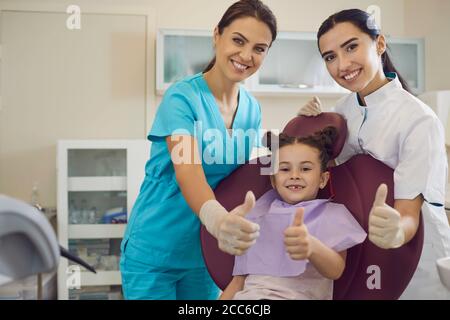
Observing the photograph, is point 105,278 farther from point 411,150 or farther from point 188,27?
point 411,150

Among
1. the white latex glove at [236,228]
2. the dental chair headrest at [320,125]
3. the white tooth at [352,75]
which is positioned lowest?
the white latex glove at [236,228]

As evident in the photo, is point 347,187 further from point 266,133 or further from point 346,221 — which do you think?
point 266,133

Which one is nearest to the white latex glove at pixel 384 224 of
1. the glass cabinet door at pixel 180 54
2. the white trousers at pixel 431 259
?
the white trousers at pixel 431 259

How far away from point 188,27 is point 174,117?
246mm

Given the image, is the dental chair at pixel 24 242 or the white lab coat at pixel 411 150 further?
the white lab coat at pixel 411 150

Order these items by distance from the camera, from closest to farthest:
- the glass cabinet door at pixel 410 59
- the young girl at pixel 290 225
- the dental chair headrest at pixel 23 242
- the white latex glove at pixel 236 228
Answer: the dental chair headrest at pixel 23 242 → the white latex glove at pixel 236 228 → the young girl at pixel 290 225 → the glass cabinet door at pixel 410 59

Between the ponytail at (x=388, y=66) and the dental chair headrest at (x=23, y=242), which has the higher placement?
the ponytail at (x=388, y=66)

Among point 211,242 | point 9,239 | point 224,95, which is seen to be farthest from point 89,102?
point 9,239

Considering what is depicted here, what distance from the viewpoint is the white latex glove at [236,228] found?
824mm

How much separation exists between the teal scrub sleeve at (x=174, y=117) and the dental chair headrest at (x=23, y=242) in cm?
45

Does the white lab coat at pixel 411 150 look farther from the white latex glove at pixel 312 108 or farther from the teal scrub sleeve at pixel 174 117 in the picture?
the teal scrub sleeve at pixel 174 117

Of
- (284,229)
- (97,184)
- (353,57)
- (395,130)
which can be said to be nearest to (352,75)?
(353,57)

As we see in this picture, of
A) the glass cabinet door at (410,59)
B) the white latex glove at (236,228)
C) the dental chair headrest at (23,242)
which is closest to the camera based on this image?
the dental chair headrest at (23,242)

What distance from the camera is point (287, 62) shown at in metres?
1.14
